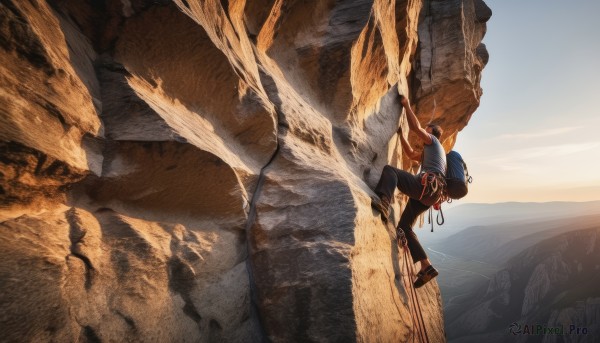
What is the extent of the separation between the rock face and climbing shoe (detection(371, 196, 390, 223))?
23 cm

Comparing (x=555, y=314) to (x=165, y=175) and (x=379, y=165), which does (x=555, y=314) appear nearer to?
(x=379, y=165)

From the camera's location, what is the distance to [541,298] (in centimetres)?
6144

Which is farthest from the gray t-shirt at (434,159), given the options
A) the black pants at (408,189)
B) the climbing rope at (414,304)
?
the climbing rope at (414,304)

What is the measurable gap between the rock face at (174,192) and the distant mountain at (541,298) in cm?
6626

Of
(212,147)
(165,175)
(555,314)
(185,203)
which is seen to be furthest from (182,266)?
(555,314)

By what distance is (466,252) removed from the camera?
570ft

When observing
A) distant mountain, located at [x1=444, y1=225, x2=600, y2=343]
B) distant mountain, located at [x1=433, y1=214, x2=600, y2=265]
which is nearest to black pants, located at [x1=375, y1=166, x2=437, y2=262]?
distant mountain, located at [x1=444, y1=225, x2=600, y2=343]

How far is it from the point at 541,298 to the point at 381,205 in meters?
82.0

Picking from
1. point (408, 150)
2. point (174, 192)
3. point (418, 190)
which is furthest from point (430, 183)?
point (174, 192)

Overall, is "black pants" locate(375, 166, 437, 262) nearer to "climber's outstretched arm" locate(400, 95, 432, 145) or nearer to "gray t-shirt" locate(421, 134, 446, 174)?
"gray t-shirt" locate(421, 134, 446, 174)

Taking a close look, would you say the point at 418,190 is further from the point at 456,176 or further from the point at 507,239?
the point at 507,239

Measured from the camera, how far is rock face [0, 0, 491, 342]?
2.16 m

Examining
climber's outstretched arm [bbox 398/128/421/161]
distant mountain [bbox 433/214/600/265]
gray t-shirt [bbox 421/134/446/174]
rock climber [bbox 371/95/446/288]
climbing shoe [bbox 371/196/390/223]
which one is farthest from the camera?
distant mountain [bbox 433/214/600/265]

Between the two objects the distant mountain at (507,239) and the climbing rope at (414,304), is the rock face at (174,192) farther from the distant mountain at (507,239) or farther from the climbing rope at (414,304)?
the distant mountain at (507,239)
